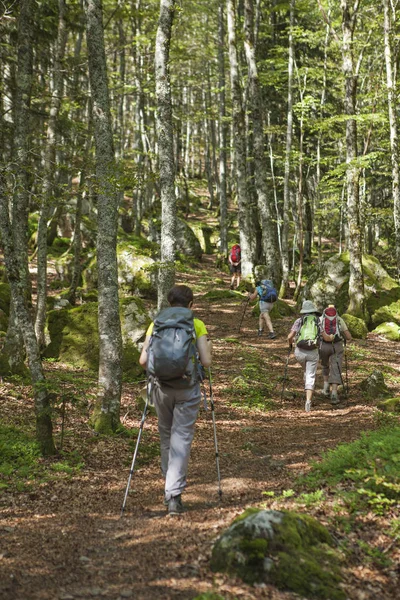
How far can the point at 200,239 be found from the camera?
3272 cm

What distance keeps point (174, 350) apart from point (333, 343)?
7.03 metres

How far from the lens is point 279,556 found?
11.4 feet

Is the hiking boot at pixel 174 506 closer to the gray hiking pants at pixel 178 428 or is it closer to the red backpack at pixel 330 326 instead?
the gray hiking pants at pixel 178 428

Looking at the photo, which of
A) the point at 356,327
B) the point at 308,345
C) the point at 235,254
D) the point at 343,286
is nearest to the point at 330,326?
the point at 308,345

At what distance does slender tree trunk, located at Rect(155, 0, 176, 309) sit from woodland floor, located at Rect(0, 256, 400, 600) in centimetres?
261

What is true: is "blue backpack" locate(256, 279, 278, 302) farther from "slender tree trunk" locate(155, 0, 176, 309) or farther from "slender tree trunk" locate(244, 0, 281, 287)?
"slender tree trunk" locate(155, 0, 176, 309)

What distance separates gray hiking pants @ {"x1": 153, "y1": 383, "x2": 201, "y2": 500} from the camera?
15.8 feet

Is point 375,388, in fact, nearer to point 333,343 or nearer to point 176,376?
point 333,343

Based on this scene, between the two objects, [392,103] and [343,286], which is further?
[343,286]

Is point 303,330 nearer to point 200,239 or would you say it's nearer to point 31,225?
point 31,225

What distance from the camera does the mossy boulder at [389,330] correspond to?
16094mm

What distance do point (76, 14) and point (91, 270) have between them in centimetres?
863

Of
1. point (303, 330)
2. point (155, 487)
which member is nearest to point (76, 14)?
point (303, 330)

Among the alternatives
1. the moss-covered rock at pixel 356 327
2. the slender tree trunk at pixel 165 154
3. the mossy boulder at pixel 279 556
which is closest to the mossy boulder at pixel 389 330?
the moss-covered rock at pixel 356 327
